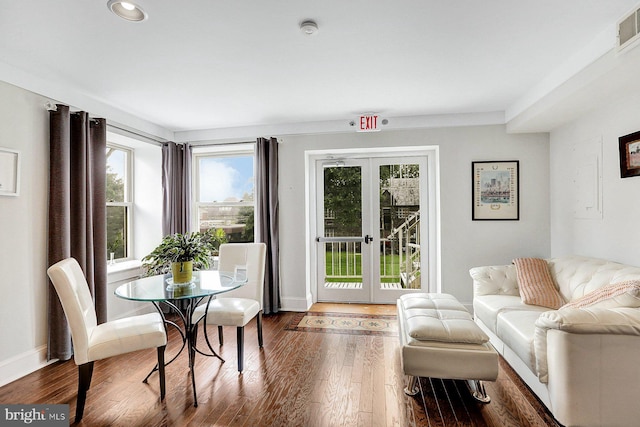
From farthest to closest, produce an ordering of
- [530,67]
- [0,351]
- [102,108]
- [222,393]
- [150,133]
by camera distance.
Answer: [150,133], [102,108], [530,67], [0,351], [222,393]

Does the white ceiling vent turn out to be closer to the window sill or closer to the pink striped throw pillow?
the pink striped throw pillow

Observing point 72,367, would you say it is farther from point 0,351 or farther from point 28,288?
point 28,288

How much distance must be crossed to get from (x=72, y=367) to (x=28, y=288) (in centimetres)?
77

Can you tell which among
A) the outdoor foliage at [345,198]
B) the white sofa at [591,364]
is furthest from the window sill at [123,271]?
the white sofa at [591,364]

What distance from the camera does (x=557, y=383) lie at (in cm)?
191

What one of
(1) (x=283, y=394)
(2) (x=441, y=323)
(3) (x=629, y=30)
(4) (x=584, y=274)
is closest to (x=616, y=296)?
(4) (x=584, y=274)

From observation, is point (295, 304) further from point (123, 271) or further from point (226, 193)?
point (123, 271)

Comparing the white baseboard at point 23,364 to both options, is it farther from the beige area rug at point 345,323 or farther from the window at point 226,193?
the window at point 226,193

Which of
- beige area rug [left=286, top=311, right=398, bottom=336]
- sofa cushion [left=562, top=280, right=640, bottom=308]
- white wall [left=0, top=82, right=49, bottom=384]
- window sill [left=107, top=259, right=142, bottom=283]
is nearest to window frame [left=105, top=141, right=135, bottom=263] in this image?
window sill [left=107, top=259, right=142, bottom=283]

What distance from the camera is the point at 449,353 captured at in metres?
2.21

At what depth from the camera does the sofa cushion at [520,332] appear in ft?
7.34

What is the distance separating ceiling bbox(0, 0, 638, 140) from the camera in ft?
6.42

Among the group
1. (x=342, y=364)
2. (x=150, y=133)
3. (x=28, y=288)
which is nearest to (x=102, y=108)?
(x=150, y=133)

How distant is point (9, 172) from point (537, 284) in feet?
15.2
